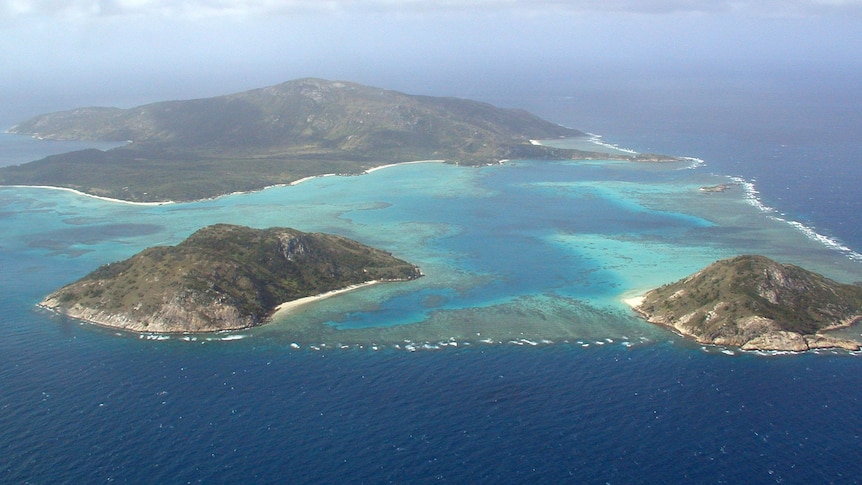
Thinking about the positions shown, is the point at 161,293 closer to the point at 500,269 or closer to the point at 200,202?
the point at 500,269

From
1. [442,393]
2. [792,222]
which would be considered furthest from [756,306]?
[792,222]

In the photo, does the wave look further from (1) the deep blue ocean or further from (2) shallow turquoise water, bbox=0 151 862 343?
(2) shallow turquoise water, bbox=0 151 862 343

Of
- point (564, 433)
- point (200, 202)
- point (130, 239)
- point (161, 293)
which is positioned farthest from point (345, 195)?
point (564, 433)

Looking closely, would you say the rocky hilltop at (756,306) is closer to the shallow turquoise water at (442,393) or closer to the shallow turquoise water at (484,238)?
the shallow turquoise water at (442,393)

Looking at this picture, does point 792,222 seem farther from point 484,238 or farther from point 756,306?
point 756,306

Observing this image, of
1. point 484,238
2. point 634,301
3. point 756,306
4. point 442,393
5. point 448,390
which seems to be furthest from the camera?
point 484,238

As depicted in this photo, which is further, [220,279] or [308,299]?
[308,299]
